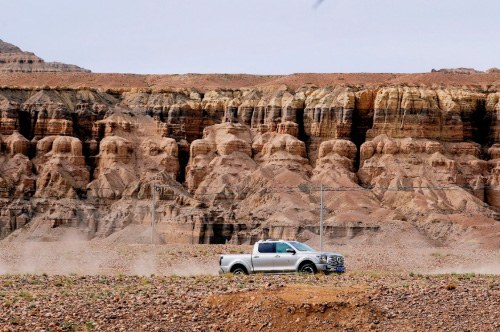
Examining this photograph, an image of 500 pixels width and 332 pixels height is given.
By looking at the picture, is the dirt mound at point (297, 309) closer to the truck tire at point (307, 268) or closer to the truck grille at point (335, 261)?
the truck tire at point (307, 268)

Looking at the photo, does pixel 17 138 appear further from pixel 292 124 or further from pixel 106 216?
pixel 292 124

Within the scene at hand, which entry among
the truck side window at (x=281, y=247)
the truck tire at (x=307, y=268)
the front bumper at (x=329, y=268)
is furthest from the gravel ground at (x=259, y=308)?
the truck side window at (x=281, y=247)

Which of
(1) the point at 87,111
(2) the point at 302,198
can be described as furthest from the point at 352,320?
(1) the point at 87,111

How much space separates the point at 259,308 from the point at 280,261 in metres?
11.2

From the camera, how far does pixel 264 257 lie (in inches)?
1469

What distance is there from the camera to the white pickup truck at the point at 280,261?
1457 inches

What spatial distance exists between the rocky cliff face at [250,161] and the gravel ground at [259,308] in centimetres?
5173

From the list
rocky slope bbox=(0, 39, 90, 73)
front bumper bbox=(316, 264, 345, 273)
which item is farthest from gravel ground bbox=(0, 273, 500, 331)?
rocky slope bbox=(0, 39, 90, 73)

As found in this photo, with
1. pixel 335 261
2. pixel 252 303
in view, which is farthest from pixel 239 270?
pixel 252 303

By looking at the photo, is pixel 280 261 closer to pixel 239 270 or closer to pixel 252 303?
pixel 239 270

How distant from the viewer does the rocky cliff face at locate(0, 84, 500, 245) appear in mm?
86875

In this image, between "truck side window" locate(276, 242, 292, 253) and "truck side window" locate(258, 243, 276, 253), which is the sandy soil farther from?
"truck side window" locate(258, 243, 276, 253)

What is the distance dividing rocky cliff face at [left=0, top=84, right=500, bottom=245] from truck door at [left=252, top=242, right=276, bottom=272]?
4356cm

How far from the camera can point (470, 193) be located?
9400 cm
